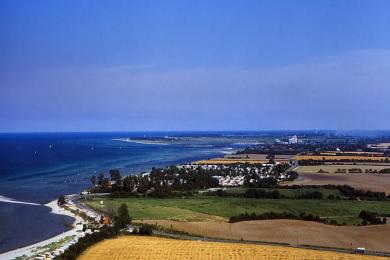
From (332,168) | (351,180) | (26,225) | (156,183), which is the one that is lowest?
(26,225)

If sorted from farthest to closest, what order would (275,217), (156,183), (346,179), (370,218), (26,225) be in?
(346,179) → (156,183) → (275,217) → (370,218) → (26,225)

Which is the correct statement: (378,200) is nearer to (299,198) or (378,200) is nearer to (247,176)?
(299,198)

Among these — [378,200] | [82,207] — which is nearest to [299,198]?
[378,200]

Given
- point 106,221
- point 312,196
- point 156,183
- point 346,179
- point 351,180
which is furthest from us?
point 346,179

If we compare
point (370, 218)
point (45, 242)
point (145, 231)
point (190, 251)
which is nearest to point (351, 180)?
point (370, 218)

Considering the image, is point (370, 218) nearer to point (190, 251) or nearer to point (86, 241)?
point (190, 251)

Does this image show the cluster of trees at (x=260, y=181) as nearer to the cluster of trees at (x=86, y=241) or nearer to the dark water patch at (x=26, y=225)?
the dark water patch at (x=26, y=225)

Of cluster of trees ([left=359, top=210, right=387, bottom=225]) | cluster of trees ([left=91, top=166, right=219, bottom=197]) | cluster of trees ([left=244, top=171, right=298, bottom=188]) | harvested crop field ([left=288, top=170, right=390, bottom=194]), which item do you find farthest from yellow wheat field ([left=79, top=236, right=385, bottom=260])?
harvested crop field ([left=288, top=170, right=390, bottom=194])

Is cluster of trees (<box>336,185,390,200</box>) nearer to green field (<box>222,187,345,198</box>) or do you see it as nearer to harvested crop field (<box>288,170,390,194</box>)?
green field (<box>222,187,345,198</box>)
